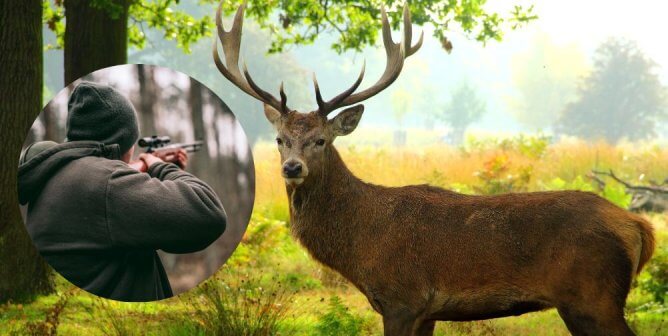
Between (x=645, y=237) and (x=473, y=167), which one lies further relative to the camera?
(x=473, y=167)

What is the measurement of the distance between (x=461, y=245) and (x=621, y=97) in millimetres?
61742

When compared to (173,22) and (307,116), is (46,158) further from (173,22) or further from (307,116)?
(173,22)

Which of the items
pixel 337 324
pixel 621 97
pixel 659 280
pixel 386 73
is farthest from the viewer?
pixel 621 97

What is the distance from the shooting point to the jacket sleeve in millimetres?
4316

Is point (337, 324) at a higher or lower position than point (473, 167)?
higher

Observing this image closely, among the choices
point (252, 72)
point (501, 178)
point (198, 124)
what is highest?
point (198, 124)

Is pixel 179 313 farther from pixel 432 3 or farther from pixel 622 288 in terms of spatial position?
Result: pixel 432 3

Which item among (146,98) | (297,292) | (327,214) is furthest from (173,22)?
(327,214)

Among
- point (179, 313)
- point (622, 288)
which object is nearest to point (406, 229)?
point (622, 288)

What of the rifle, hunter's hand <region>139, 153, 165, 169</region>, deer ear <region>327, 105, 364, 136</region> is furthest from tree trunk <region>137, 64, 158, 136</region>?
deer ear <region>327, 105, 364, 136</region>

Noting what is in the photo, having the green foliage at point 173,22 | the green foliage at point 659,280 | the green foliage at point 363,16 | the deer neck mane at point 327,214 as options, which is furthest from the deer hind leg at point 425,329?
the green foliage at point 173,22

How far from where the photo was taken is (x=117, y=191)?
430cm

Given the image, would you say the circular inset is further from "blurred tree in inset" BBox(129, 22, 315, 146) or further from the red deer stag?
"blurred tree in inset" BBox(129, 22, 315, 146)

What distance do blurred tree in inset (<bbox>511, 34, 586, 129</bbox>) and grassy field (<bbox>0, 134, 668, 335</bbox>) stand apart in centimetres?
6587
